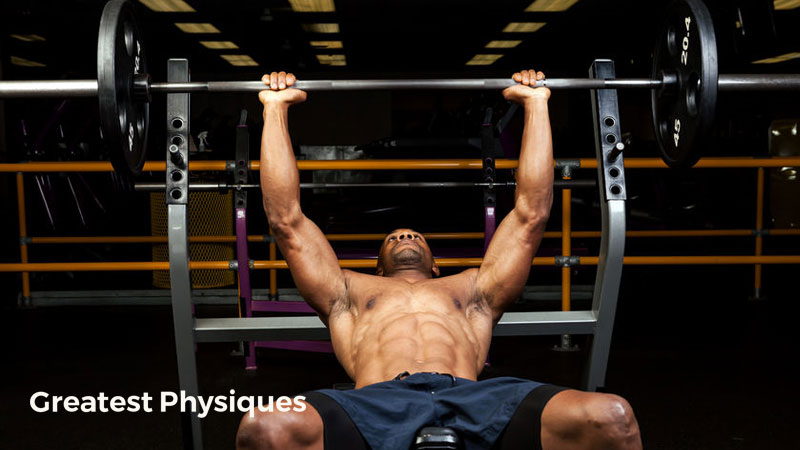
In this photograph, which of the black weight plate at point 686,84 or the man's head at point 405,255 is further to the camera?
the man's head at point 405,255

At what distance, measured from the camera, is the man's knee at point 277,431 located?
1.14 metres

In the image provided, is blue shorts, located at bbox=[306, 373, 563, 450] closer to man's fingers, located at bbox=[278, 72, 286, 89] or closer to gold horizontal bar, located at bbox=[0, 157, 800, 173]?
man's fingers, located at bbox=[278, 72, 286, 89]

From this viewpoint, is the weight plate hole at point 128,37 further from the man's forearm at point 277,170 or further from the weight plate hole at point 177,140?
the man's forearm at point 277,170

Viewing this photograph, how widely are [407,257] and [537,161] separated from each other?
1.63 ft

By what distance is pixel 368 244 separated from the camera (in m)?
4.90

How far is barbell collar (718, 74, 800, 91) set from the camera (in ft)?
5.07

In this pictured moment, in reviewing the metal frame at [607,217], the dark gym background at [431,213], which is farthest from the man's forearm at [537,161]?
the dark gym background at [431,213]

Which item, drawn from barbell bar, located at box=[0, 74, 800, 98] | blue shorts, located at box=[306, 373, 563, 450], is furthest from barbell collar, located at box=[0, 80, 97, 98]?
blue shorts, located at box=[306, 373, 563, 450]

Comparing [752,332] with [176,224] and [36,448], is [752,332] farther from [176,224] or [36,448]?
[36,448]

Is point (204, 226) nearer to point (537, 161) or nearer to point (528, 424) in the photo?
point (537, 161)

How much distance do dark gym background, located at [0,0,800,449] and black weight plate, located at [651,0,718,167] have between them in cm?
99

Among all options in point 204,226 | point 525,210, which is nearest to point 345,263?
point 525,210

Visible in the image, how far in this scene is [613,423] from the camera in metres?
1.15

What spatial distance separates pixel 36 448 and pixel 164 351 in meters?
1.08
